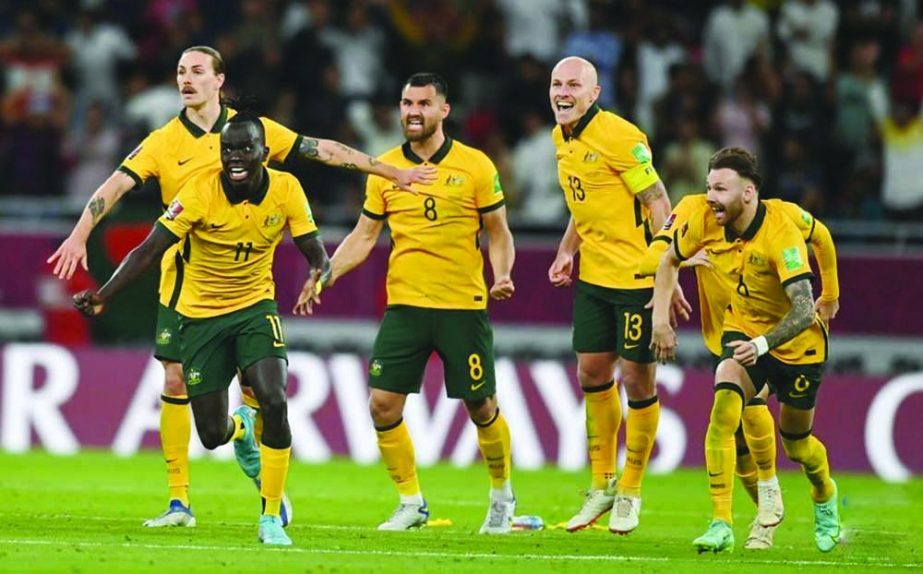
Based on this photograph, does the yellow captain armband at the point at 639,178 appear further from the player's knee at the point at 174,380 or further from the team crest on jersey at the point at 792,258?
the player's knee at the point at 174,380

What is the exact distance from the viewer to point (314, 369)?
1928cm

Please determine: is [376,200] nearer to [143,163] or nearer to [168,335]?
[143,163]

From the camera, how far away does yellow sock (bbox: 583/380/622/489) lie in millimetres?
13477

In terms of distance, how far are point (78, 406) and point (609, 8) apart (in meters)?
7.42

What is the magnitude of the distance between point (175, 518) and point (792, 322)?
403 centimetres

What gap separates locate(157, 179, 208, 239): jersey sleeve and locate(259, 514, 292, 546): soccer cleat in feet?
5.66

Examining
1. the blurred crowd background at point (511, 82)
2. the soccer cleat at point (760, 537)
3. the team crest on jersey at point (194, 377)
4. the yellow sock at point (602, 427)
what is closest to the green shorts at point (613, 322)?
the yellow sock at point (602, 427)

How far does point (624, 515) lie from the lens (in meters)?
13.0

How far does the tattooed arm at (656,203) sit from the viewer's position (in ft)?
42.8

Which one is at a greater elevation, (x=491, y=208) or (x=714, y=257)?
(x=491, y=208)

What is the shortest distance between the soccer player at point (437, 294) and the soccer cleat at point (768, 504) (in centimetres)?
172

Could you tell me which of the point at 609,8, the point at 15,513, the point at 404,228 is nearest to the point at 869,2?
the point at 609,8

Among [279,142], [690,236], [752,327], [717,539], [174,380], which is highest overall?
[279,142]

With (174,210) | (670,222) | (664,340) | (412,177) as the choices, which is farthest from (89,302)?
(670,222)
